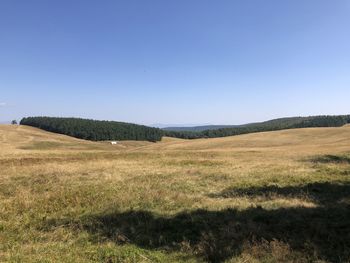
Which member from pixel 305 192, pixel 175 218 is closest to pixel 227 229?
pixel 175 218

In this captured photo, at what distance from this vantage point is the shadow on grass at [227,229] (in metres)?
9.06

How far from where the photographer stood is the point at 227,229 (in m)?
10.4

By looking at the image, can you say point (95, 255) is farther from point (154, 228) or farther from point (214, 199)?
point (214, 199)

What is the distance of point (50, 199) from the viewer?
14977 millimetres

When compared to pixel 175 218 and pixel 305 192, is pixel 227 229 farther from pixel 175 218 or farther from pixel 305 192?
pixel 305 192

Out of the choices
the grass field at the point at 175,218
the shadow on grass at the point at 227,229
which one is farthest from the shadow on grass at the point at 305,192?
the shadow on grass at the point at 227,229

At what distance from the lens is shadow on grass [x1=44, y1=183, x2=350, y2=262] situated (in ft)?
29.7

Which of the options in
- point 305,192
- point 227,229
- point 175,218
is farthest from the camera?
point 305,192

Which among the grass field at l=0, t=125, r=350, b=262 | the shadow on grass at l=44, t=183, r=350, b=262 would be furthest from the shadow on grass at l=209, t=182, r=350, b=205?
the shadow on grass at l=44, t=183, r=350, b=262

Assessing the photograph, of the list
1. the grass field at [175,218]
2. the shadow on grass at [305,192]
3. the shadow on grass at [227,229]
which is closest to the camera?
the grass field at [175,218]

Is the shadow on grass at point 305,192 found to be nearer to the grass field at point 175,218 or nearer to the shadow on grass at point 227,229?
the grass field at point 175,218

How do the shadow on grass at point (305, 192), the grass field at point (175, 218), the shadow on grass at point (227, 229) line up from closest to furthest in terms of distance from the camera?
the grass field at point (175, 218)
the shadow on grass at point (227, 229)
the shadow on grass at point (305, 192)

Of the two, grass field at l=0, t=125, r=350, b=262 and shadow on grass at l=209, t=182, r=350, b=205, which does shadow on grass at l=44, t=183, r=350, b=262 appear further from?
shadow on grass at l=209, t=182, r=350, b=205

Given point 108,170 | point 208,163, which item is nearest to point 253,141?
point 208,163
